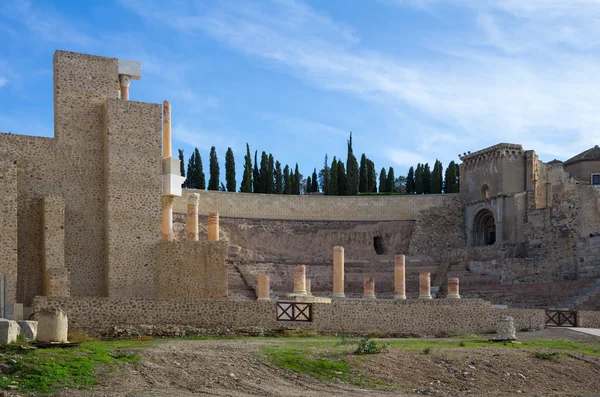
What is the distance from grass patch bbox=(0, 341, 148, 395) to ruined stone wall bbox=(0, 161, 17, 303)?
880 centimetres

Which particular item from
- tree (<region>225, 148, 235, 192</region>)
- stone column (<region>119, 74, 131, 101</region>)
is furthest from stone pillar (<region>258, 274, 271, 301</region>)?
tree (<region>225, 148, 235, 192</region>)

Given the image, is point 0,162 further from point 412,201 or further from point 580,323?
point 412,201

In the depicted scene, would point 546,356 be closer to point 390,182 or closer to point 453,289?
point 453,289

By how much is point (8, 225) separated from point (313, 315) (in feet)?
34.1

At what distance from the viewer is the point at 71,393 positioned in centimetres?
1822

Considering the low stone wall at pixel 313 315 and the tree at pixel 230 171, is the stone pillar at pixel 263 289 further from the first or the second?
the tree at pixel 230 171

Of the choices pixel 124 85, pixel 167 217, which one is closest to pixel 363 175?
pixel 167 217

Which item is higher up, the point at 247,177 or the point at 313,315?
the point at 247,177

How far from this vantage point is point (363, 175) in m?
74.3

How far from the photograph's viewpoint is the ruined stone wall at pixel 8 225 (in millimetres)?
29422

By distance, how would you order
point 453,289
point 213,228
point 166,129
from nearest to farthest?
point 166,129 < point 213,228 < point 453,289

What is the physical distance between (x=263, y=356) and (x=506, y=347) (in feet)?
28.6

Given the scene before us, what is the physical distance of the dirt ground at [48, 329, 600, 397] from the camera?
19578 millimetres

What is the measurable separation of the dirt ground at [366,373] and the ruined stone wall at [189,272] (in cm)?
639
